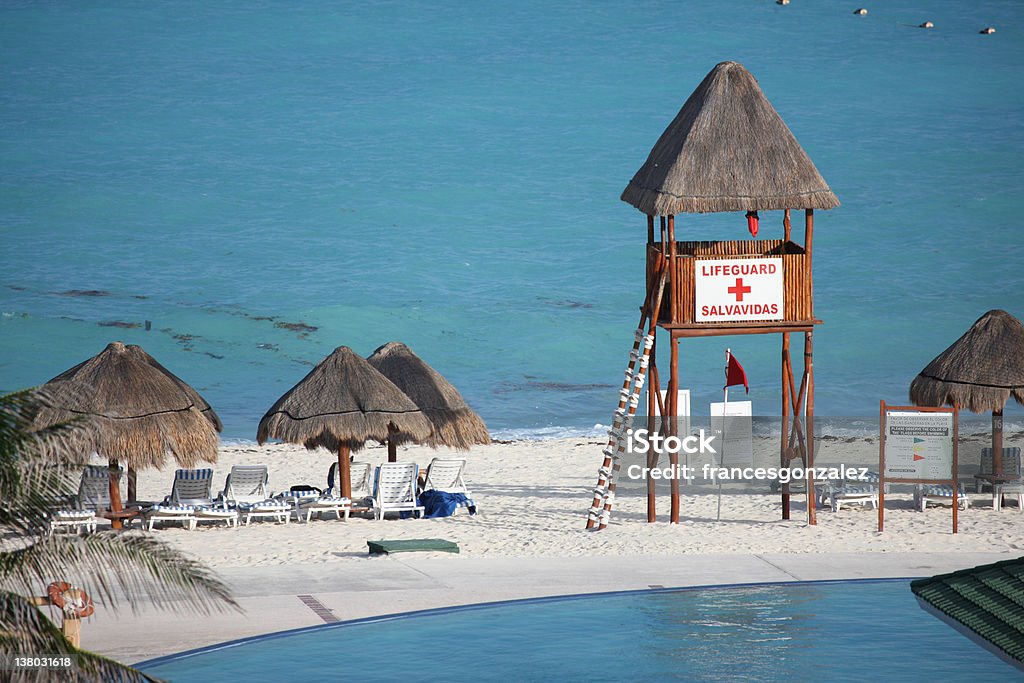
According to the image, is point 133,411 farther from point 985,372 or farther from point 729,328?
point 985,372

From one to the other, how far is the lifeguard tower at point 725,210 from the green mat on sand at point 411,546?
239cm

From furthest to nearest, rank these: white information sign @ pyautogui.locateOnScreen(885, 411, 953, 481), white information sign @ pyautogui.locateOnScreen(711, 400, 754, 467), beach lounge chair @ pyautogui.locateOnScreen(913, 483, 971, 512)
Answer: white information sign @ pyautogui.locateOnScreen(711, 400, 754, 467) < beach lounge chair @ pyautogui.locateOnScreen(913, 483, 971, 512) < white information sign @ pyautogui.locateOnScreen(885, 411, 953, 481)

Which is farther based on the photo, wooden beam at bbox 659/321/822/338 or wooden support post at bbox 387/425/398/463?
wooden support post at bbox 387/425/398/463

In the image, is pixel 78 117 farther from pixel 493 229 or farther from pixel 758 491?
pixel 758 491

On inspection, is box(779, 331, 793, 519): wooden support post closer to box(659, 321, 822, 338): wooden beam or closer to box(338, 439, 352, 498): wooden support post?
box(659, 321, 822, 338): wooden beam

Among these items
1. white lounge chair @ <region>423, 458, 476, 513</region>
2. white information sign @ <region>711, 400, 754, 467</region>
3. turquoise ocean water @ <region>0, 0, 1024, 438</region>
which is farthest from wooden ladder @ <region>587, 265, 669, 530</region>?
turquoise ocean water @ <region>0, 0, 1024, 438</region>

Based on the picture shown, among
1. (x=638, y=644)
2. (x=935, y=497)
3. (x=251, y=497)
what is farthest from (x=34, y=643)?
(x=935, y=497)

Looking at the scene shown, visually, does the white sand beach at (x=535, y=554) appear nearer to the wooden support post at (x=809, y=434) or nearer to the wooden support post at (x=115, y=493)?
the wooden support post at (x=809, y=434)

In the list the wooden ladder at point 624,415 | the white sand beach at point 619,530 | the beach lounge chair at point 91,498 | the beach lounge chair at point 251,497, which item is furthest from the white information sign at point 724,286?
the beach lounge chair at point 91,498

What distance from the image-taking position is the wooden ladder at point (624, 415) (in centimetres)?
1775

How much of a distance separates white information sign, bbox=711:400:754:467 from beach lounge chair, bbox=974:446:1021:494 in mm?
3138

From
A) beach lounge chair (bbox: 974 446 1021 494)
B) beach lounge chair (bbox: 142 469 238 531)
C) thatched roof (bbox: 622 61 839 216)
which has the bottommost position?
beach lounge chair (bbox: 142 469 238 531)

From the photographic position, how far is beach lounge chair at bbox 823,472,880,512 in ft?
62.1

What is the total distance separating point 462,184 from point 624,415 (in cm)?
5358
